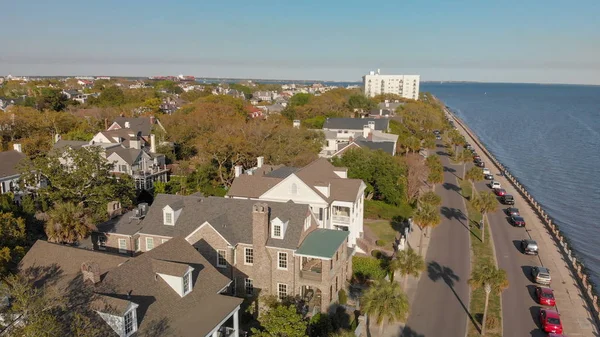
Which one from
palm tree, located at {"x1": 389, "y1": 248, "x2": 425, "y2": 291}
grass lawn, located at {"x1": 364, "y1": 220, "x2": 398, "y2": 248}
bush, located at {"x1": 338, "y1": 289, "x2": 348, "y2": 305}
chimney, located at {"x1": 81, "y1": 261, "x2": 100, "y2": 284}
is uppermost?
chimney, located at {"x1": 81, "y1": 261, "x2": 100, "y2": 284}

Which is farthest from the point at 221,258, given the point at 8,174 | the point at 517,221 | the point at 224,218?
the point at 8,174

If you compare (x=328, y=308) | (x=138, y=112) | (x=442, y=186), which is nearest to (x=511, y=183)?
(x=442, y=186)

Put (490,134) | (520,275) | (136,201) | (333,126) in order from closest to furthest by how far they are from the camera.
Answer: (520,275) < (136,201) < (333,126) < (490,134)

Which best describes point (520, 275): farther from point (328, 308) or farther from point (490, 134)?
point (490, 134)

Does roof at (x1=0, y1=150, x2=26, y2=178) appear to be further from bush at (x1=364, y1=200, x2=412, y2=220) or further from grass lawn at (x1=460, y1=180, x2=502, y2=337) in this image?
grass lawn at (x1=460, y1=180, x2=502, y2=337)

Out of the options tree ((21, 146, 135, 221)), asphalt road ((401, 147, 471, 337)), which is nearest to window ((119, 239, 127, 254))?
tree ((21, 146, 135, 221))

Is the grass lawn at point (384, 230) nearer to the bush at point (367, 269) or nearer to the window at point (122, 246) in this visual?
the bush at point (367, 269)

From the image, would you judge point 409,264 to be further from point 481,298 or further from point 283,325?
point 283,325
